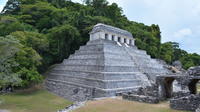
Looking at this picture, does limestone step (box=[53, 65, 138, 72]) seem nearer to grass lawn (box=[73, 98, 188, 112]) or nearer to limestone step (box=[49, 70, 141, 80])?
limestone step (box=[49, 70, 141, 80])

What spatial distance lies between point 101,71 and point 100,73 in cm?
32

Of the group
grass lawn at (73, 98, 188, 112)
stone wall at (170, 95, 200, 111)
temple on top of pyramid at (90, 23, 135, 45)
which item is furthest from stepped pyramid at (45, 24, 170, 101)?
stone wall at (170, 95, 200, 111)

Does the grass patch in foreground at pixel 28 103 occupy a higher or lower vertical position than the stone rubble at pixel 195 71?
lower

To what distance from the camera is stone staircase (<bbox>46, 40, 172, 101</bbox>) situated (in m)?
20.3

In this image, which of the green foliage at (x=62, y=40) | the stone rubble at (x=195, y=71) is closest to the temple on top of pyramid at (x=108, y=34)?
the green foliage at (x=62, y=40)

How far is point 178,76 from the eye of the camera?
16172 millimetres

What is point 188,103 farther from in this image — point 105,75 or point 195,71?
point 105,75

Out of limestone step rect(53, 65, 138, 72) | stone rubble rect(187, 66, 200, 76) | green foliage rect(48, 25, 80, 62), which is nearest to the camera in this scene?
stone rubble rect(187, 66, 200, 76)

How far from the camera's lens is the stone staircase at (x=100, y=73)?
800 inches

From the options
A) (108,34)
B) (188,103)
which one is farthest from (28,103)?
(108,34)

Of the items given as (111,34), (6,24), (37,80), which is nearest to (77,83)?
(37,80)

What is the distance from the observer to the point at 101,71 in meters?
21.0

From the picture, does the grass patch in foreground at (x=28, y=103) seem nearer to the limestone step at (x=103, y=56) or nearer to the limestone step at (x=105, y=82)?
the limestone step at (x=105, y=82)

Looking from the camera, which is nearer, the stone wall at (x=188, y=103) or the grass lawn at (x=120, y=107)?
the stone wall at (x=188, y=103)
